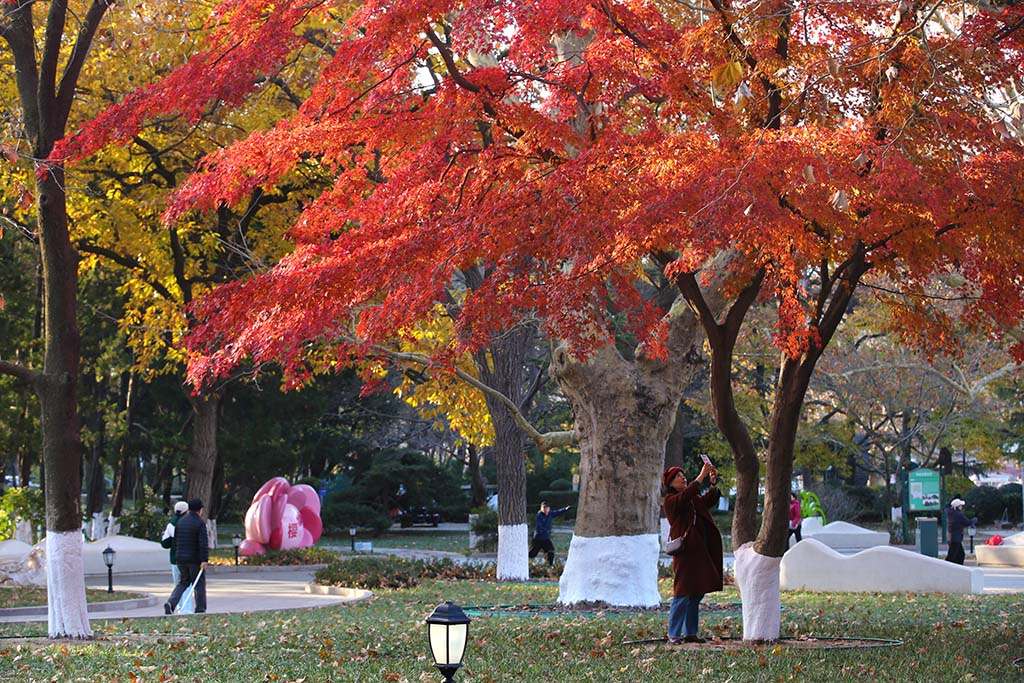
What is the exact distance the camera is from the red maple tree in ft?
33.0

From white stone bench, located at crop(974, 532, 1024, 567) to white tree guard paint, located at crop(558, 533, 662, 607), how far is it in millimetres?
16740

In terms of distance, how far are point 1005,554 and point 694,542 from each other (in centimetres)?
2119

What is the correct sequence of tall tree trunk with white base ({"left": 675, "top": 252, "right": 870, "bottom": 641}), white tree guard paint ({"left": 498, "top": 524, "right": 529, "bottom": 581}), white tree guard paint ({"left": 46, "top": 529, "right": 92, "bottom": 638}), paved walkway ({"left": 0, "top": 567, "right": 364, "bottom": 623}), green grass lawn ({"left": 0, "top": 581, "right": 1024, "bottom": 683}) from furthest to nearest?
white tree guard paint ({"left": 498, "top": 524, "right": 529, "bottom": 581})
paved walkway ({"left": 0, "top": 567, "right": 364, "bottom": 623})
white tree guard paint ({"left": 46, "top": 529, "right": 92, "bottom": 638})
tall tree trunk with white base ({"left": 675, "top": 252, "right": 870, "bottom": 641})
green grass lawn ({"left": 0, "top": 581, "right": 1024, "bottom": 683})

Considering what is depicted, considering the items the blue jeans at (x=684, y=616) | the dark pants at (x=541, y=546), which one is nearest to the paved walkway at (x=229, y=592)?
the dark pants at (x=541, y=546)

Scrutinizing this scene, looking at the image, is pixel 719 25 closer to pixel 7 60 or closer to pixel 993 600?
pixel 993 600

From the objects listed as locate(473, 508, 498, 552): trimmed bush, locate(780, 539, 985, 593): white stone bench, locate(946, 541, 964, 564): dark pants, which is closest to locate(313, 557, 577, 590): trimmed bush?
locate(780, 539, 985, 593): white stone bench

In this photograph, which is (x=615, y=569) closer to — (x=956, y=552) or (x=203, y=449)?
(x=956, y=552)

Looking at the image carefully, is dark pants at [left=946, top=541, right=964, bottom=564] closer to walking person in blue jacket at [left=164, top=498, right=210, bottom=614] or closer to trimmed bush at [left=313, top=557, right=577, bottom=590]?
trimmed bush at [left=313, top=557, right=577, bottom=590]

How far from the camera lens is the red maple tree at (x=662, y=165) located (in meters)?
10.1

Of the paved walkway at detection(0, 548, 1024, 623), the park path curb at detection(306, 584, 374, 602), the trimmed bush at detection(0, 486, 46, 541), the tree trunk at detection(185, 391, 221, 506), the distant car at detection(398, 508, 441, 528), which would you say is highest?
the tree trunk at detection(185, 391, 221, 506)

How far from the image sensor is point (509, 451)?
23875mm

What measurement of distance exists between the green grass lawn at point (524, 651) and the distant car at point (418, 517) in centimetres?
3573

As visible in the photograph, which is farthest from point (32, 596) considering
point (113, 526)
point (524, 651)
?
point (113, 526)

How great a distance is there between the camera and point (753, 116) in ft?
37.3
